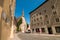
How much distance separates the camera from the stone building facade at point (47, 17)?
3866 centimetres

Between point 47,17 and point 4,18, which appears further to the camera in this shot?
point 47,17

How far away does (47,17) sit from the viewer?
143 ft

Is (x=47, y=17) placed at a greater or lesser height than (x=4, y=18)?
greater

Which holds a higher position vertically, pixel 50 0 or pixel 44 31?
pixel 50 0

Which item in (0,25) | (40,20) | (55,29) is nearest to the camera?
(0,25)

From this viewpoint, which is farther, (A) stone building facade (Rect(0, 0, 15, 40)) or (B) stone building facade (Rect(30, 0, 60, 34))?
(B) stone building facade (Rect(30, 0, 60, 34))

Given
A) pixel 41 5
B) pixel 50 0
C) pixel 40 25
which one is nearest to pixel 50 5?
pixel 50 0

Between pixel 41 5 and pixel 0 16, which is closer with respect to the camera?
pixel 0 16

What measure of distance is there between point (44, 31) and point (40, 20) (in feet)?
18.7

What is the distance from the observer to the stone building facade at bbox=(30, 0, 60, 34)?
38.7 meters

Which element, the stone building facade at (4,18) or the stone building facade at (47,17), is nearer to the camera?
the stone building facade at (4,18)

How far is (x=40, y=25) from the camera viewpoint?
4881 centimetres

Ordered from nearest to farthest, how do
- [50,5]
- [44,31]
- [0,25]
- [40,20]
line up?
[0,25], [50,5], [44,31], [40,20]

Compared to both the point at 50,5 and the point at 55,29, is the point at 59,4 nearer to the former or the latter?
the point at 50,5
